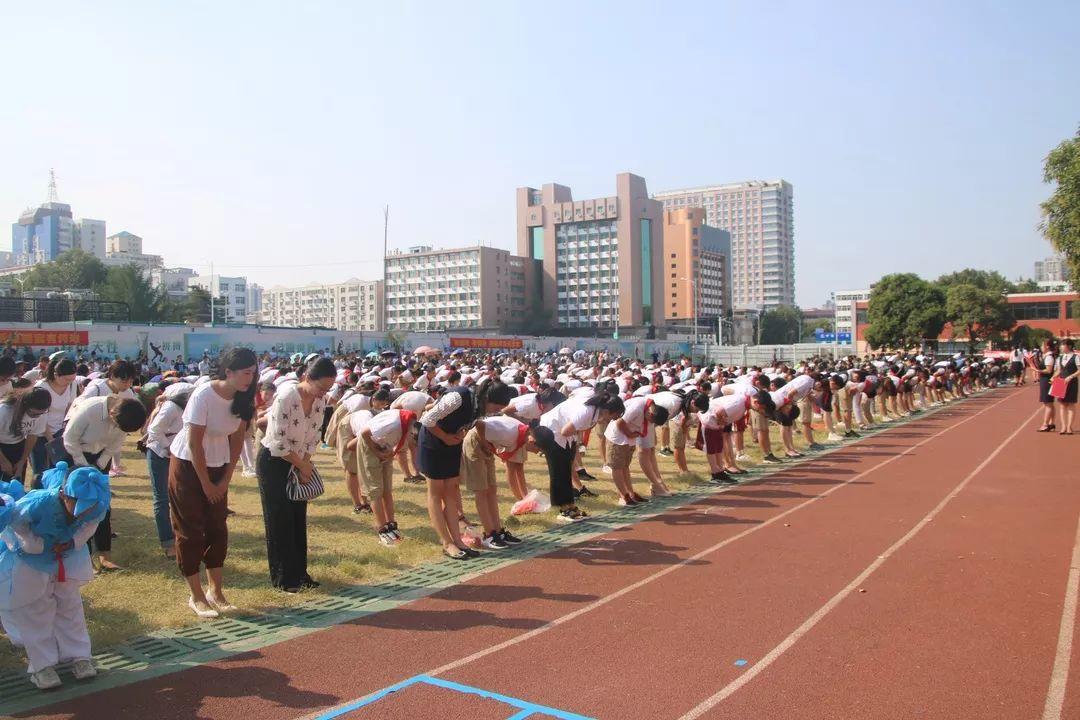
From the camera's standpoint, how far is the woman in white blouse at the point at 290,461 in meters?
6.25

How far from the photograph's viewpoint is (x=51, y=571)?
4.66 metres

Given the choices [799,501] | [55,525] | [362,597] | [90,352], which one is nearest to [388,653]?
[362,597]

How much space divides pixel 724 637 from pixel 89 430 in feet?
18.1

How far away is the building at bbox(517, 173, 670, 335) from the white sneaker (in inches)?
4172

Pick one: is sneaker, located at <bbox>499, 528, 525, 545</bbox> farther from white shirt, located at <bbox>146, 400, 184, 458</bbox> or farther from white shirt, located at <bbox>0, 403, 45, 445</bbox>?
white shirt, located at <bbox>0, 403, 45, 445</bbox>

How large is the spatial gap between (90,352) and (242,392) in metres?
25.4

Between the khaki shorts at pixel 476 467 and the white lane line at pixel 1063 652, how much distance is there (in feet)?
16.0

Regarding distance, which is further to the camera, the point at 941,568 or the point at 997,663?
the point at 941,568

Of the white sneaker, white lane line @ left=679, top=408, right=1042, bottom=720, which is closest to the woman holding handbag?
white lane line @ left=679, top=408, right=1042, bottom=720

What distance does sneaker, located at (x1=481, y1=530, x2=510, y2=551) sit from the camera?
26.6 feet

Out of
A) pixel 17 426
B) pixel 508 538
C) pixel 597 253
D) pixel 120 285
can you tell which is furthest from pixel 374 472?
pixel 597 253

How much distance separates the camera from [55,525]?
466 cm

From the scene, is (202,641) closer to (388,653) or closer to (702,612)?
(388,653)

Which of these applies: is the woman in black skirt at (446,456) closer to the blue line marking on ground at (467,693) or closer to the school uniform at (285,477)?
the school uniform at (285,477)
